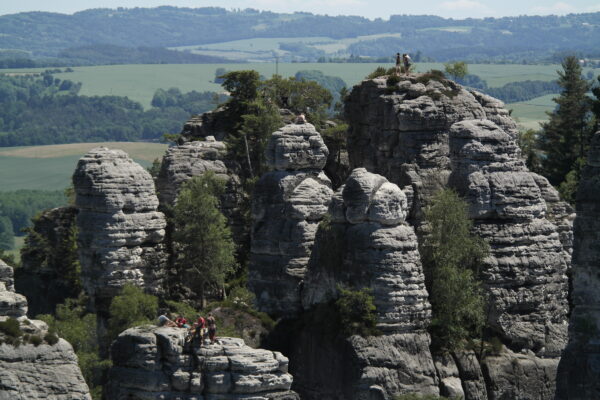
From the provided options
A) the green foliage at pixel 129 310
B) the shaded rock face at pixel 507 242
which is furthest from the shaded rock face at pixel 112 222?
the shaded rock face at pixel 507 242

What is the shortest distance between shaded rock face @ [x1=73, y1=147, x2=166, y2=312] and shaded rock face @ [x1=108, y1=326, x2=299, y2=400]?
67.6 feet

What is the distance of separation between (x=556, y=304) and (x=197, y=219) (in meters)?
18.7

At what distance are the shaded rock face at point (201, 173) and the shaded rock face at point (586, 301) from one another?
28.5m

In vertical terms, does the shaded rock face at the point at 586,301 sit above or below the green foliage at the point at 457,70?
below

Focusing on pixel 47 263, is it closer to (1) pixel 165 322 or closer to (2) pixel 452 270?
(2) pixel 452 270

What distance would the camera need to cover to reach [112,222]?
80.1m

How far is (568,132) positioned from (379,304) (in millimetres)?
47964

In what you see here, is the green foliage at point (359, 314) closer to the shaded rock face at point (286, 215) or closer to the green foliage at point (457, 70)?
the shaded rock face at point (286, 215)

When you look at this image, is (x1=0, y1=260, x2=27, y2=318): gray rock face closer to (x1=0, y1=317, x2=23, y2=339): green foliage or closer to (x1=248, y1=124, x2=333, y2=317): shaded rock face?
(x1=0, y1=317, x2=23, y2=339): green foliage

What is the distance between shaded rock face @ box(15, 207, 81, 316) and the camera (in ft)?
289

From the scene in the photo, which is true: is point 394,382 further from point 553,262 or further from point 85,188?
point 85,188

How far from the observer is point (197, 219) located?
8238 cm

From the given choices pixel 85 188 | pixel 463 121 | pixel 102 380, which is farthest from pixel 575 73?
pixel 102 380

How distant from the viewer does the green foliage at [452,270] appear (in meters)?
73.6
